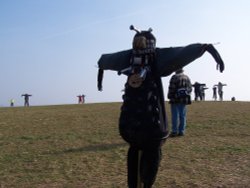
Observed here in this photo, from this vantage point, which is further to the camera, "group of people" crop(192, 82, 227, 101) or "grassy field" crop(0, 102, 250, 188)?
"group of people" crop(192, 82, 227, 101)

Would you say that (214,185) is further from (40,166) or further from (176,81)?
(176,81)

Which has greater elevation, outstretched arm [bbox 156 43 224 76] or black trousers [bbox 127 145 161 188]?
outstretched arm [bbox 156 43 224 76]

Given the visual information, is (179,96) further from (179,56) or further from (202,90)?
(202,90)

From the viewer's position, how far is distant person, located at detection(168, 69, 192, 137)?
1227 cm

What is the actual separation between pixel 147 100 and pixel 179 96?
258 inches

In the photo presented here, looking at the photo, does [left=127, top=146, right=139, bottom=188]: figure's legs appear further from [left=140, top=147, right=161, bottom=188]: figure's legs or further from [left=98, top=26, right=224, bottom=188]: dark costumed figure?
[left=140, top=147, right=161, bottom=188]: figure's legs

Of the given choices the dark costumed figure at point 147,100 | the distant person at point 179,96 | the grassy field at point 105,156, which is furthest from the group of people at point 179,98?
the dark costumed figure at point 147,100

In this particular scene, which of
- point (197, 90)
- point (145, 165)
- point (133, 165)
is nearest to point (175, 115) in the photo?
point (133, 165)

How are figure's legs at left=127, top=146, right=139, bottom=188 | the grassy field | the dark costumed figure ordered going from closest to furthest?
the dark costumed figure → figure's legs at left=127, top=146, right=139, bottom=188 → the grassy field

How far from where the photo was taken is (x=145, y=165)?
5.96 m

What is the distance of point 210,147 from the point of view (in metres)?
10.8

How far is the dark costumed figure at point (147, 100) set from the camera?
227 inches

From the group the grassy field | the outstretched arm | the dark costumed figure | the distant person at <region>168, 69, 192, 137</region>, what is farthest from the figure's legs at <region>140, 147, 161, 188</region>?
the distant person at <region>168, 69, 192, 137</region>

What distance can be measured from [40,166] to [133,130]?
405cm
